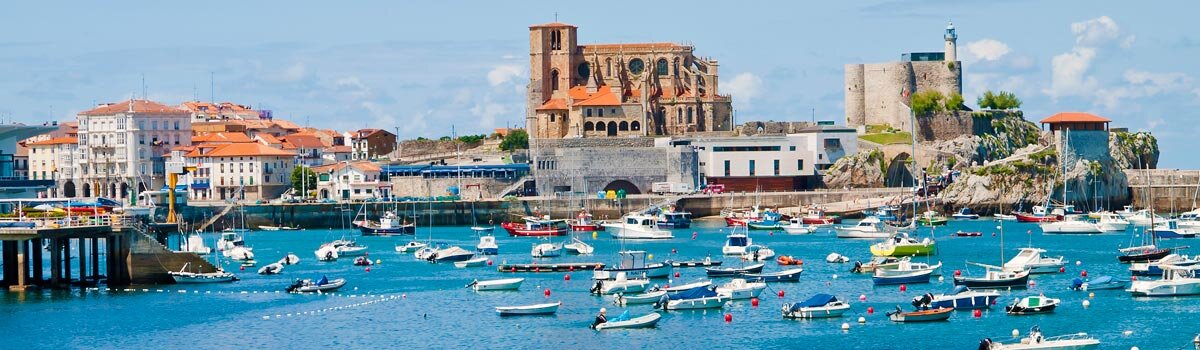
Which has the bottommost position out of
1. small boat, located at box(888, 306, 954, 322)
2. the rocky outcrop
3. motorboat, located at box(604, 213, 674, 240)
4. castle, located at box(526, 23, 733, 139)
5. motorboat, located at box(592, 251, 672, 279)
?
small boat, located at box(888, 306, 954, 322)

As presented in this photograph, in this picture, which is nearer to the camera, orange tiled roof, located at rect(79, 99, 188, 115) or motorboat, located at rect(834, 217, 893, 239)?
motorboat, located at rect(834, 217, 893, 239)

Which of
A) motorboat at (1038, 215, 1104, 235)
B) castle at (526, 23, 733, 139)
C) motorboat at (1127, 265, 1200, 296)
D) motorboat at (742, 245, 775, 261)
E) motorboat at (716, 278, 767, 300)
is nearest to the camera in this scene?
motorboat at (1127, 265, 1200, 296)

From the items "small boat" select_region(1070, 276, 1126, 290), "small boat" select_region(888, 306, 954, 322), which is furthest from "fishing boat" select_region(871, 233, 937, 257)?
"small boat" select_region(888, 306, 954, 322)

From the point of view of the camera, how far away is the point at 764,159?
124 metres

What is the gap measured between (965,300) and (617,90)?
7856 cm

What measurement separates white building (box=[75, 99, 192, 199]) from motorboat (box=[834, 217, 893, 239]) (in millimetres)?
56178

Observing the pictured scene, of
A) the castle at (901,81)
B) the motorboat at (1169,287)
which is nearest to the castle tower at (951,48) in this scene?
the castle at (901,81)

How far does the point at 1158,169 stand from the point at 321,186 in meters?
54.5

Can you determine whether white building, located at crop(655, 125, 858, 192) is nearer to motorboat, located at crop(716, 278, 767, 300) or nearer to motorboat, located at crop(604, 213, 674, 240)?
motorboat, located at crop(604, 213, 674, 240)

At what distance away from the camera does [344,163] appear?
128 m

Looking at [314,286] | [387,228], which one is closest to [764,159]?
[387,228]

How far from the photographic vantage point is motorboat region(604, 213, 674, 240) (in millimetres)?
93500

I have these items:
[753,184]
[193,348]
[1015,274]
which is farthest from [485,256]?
[753,184]

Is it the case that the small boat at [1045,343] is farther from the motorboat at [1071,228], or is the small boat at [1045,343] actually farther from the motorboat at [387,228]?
the motorboat at [387,228]
